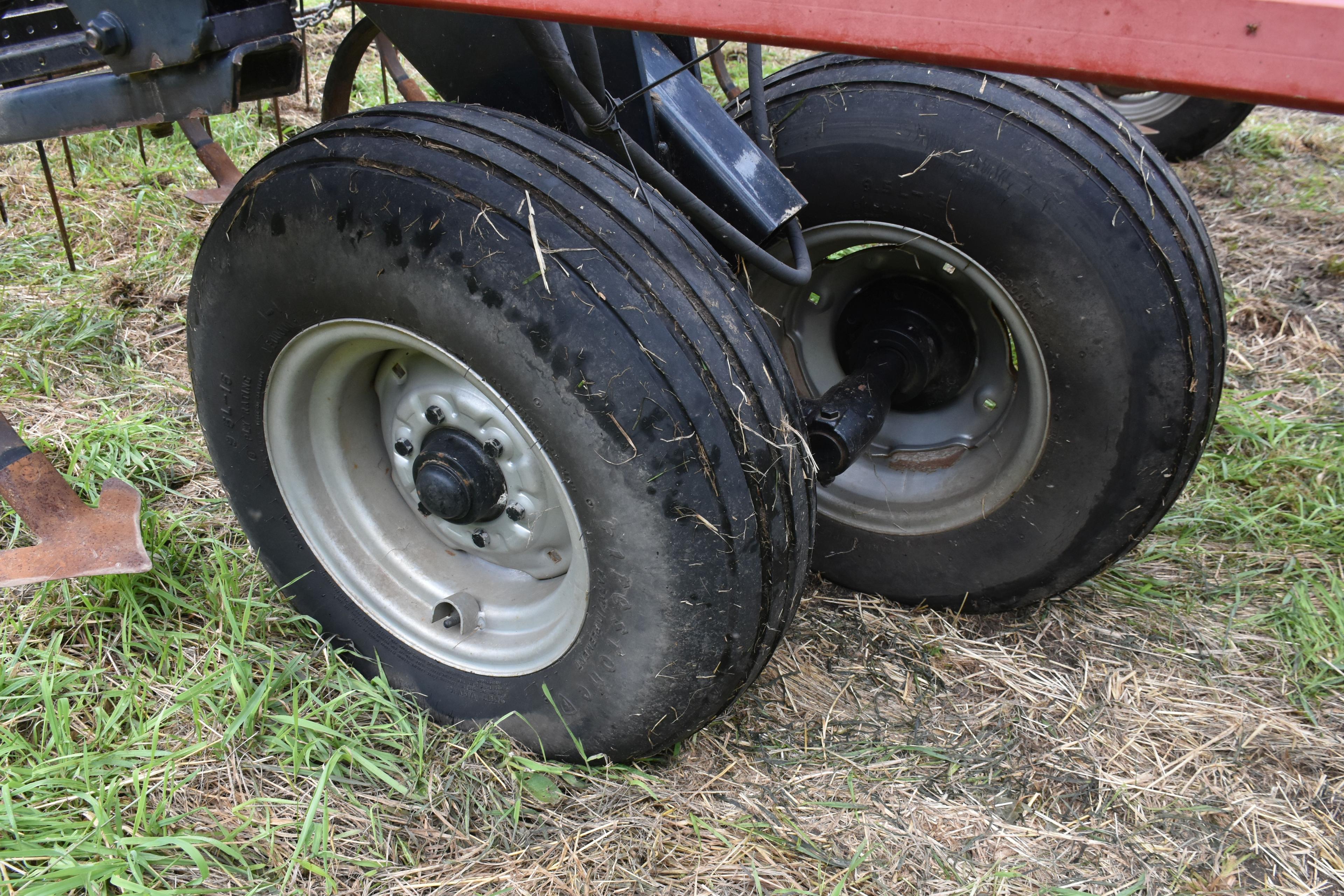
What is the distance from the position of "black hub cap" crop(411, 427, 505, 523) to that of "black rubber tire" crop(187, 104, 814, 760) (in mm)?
274

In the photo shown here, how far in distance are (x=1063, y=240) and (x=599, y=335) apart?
0.98 m

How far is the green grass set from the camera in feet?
4.94

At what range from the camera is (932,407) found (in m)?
2.18

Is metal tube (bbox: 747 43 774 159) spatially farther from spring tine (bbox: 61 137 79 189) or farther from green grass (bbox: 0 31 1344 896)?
spring tine (bbox: 61 137 79 189)

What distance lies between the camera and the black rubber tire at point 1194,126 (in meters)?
4.49

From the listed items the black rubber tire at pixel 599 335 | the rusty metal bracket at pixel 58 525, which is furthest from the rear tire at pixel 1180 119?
the rusty metal bracket at pixel 58 525

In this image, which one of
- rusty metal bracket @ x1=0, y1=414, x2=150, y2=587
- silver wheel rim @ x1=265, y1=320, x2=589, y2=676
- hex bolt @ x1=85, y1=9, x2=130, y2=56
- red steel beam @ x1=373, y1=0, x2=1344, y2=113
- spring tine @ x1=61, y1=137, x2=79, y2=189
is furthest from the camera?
spring tine @ x1=61, y1=137, x2=79, y2=189

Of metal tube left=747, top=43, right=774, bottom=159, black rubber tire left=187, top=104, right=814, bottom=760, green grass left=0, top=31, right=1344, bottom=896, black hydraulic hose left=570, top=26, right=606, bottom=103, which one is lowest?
green grass left=0, top=31, right=1344, bottom=896

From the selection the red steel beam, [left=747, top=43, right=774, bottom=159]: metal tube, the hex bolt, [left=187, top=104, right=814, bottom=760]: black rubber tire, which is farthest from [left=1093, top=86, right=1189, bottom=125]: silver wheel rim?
the hex bolt

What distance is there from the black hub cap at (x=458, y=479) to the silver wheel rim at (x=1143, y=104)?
4.16m

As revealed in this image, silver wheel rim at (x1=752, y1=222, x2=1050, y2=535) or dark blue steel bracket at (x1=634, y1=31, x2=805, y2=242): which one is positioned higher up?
dark blue steel bracket at (x1=634, y1=31, x2=805, y2=242)

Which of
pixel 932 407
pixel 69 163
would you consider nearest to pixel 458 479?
pixel 932 407

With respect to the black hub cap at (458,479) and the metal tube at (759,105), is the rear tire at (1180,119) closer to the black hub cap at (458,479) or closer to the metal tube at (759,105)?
the metal tube at (759,105)

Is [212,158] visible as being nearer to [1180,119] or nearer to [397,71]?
[397,71]
